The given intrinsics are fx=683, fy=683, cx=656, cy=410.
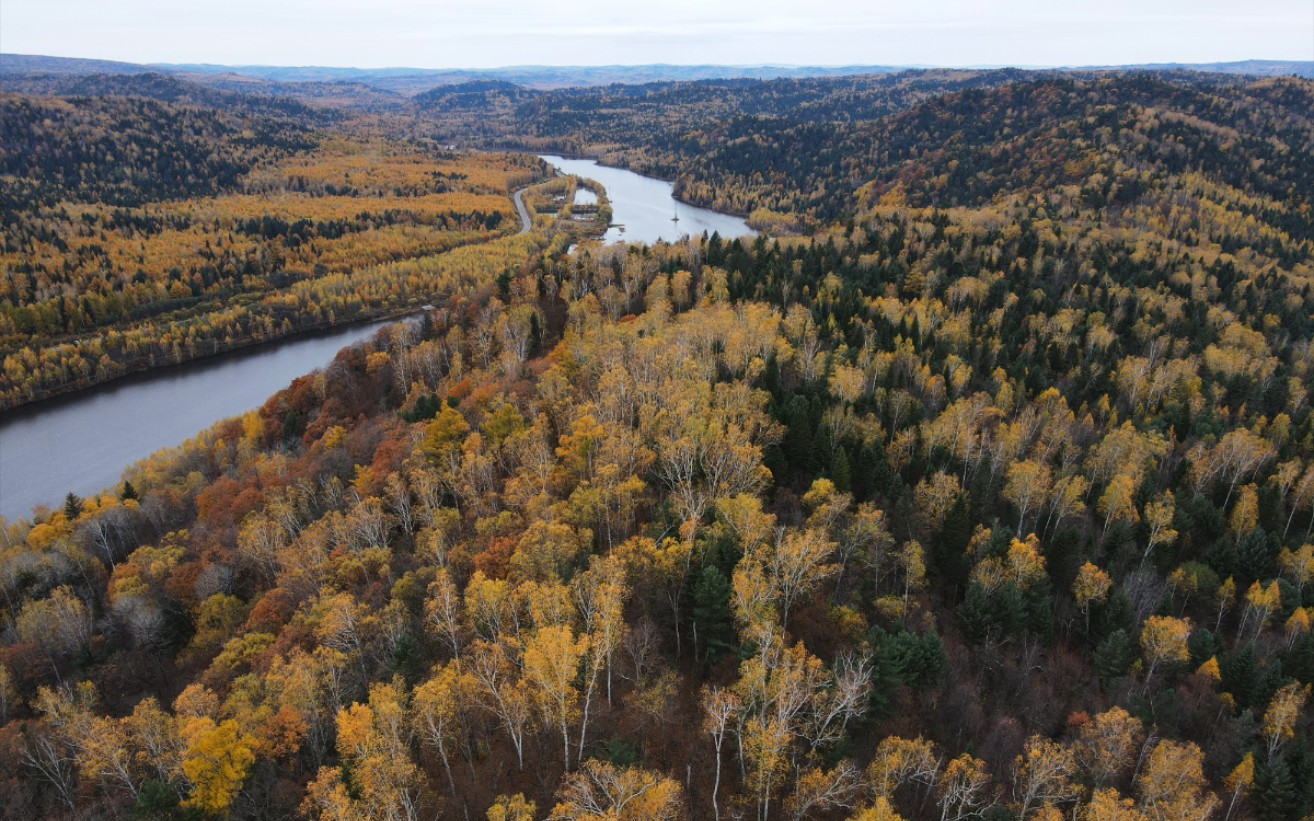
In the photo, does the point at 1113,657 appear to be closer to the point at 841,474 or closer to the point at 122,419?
the point at 841,474

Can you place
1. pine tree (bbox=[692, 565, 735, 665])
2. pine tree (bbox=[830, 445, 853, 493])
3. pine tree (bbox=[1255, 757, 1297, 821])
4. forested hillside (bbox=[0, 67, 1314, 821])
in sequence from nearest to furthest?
1. forested hillside (bbox=[0, 67, 1314, 821])
2. pine tree (bbox=[1255, 757, 1297, 821])
3. pine tree (bbox=[692, 565, 735, 665])
4. pine tree (bbox=[830, 445, 853, 493])

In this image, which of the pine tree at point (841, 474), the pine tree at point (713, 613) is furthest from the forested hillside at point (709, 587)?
the pine tree at point (841, 474)

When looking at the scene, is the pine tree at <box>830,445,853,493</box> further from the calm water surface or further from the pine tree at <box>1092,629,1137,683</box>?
the calm water surface

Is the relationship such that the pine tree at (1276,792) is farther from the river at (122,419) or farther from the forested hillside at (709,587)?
the river at (122,419)

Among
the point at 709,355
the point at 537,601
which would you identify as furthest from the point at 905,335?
the point at 537,601

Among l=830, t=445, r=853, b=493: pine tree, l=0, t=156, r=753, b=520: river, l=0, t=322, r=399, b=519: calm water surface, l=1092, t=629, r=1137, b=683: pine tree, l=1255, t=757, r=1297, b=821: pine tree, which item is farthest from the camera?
l=0, t=322, r=399, b=519: calm water surface

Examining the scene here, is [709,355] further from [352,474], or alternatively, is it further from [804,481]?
[352,474]

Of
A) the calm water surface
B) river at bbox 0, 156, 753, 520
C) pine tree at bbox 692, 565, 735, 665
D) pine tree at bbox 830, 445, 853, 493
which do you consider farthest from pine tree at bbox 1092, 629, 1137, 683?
the calm water surface
